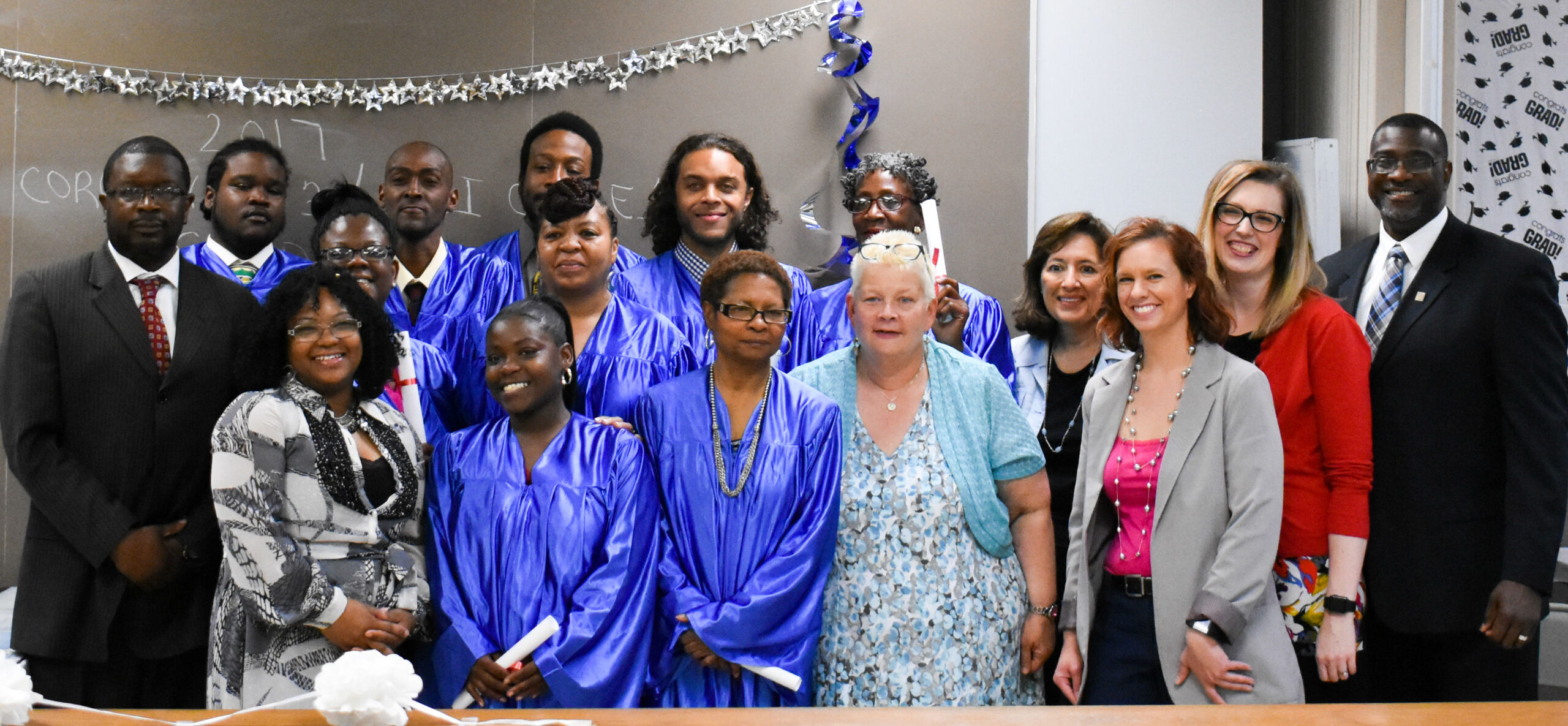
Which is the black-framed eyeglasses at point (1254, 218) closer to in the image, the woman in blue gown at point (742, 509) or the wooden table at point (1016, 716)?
the woman in blue gown at point (742, 509)

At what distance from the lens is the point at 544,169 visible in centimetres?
377

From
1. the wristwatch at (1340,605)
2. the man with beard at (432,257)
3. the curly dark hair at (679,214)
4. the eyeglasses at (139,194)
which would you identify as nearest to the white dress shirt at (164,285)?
the eyeglasses at (139,194)

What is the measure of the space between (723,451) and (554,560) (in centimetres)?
41

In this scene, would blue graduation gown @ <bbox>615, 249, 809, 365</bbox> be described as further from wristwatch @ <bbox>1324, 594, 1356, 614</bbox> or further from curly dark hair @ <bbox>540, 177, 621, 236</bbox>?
wristwatch @ <bbox>1324, 594, 1356, 614</bbox>

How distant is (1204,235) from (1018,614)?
939 millimetres

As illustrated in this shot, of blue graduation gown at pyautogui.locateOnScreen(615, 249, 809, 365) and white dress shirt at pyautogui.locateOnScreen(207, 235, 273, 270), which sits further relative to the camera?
white dress shirt at pyautogui.locateOnScreen(207, 235, 273, 270)

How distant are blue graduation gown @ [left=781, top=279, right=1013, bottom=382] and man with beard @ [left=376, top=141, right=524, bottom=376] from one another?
919mm

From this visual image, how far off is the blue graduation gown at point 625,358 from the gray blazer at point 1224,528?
4.04 ft

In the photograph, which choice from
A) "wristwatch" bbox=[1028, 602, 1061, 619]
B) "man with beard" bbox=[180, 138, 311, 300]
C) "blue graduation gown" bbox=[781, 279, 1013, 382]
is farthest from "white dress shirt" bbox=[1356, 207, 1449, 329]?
"man with beard" bbox=[180, 138, 311, 300]

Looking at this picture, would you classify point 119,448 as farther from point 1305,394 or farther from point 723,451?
point 1305,394

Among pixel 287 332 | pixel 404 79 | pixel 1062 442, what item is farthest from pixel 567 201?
pixel 404 79

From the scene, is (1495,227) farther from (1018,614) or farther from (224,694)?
(224,694)

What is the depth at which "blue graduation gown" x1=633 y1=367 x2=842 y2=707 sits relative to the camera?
239 centimetres

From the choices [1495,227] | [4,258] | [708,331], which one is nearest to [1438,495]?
[708,331]
